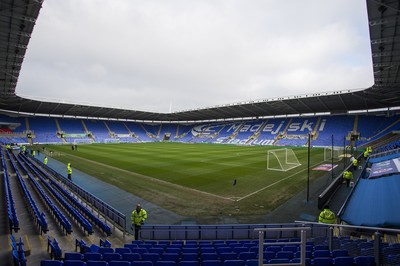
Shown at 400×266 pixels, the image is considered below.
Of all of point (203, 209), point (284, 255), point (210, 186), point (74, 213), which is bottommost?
point (203, 209)

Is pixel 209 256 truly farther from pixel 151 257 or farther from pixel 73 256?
pixel 73 256

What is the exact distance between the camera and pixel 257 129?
7262 cm

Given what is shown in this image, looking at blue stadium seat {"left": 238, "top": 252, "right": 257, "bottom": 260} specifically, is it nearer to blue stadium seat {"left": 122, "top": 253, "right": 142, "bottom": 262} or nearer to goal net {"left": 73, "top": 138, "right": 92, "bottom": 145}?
blue stadium seat {"left": 122, "top": 253, "right": 142, "bottom": 262}

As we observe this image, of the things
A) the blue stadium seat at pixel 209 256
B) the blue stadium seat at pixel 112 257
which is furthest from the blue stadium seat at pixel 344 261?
the blue stadium seat at pixel 112 257

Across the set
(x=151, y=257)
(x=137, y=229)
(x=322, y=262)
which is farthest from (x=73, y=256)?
(x=322, y=262)

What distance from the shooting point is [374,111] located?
55969 millimetres

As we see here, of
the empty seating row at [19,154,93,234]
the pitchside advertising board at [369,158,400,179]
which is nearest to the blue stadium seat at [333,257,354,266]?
the empty seating row at [19,154,93,234]

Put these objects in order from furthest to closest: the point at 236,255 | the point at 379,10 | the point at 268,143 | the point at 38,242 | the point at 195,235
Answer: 1. the point at 268,143
2. the point at 379,10
3. the point at 195,235
4. the point at 38,242
5. the point at 236,255

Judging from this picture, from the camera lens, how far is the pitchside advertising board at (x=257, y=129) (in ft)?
208

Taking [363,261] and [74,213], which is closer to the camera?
[363,261]

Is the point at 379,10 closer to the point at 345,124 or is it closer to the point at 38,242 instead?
the point at 38,242

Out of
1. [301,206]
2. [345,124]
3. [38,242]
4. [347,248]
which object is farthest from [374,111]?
[38,242]

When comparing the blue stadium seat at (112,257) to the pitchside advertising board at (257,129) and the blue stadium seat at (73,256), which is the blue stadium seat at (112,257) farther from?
the pitchside advertising board at (257,129)

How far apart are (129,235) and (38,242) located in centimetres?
320
